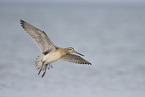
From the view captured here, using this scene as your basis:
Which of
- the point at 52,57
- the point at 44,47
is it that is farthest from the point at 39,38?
the point at 52,57

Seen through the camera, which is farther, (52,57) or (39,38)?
(39,38)

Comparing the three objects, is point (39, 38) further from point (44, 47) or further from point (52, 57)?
point (52, 57)

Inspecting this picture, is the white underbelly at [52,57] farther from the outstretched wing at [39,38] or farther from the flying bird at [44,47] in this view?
the outstretched wing at [39,38]

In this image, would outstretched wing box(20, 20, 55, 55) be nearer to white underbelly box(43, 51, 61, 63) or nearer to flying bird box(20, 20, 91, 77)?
flying bird box(20, 20, 91, 77)

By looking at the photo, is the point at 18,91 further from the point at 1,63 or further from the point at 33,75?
the point at 1,63

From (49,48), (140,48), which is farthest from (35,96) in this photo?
(140,48)

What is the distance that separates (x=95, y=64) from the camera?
42.5 ft

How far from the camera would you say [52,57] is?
7.35m

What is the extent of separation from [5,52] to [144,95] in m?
7.69

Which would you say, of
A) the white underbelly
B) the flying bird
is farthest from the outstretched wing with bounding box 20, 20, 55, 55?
the white underbelly

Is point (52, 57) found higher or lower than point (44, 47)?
lower

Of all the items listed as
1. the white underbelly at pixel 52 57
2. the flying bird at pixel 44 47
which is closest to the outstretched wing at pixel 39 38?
the flying bird at pixel 44 47

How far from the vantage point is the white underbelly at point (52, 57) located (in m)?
7.32

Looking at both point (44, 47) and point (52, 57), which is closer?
point (52, 57)
